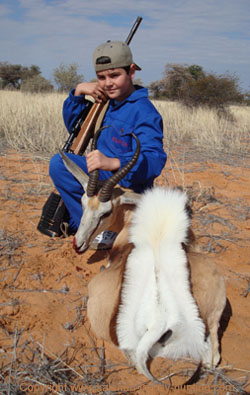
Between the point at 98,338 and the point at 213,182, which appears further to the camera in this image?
the point at 213,182

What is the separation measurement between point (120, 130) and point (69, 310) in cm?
190

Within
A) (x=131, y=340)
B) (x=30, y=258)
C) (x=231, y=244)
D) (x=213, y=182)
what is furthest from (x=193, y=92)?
(x=131, y=340)

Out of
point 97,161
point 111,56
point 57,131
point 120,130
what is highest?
point 111,56

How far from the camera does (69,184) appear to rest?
12.3 feet

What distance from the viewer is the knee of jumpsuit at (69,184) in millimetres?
3721

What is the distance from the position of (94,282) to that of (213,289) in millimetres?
948

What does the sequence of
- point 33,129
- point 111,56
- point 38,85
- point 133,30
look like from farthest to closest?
1. point 38,85
2. point 33,129
3. point 133,30
4. point 111,56

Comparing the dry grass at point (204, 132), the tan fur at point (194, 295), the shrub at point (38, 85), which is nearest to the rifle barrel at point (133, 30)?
the tan fur at point (194, 295)

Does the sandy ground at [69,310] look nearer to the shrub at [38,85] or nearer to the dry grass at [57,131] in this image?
the dry grass at [57,131]

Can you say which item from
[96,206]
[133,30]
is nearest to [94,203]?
[96,206]

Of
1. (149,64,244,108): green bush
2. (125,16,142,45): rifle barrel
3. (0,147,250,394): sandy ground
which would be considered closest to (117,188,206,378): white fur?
(0,147,250,394): sandy ground

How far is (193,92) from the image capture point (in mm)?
17344

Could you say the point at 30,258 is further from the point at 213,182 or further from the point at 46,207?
the point at 213,182

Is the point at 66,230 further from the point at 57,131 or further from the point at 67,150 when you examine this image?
the point at 57,131
